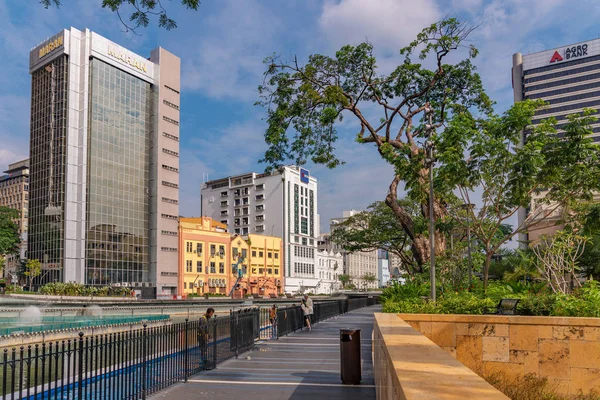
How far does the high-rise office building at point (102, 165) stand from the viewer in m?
79.4

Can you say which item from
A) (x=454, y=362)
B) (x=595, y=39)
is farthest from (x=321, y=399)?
(x=595, y=39)

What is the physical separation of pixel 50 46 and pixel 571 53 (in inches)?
4366

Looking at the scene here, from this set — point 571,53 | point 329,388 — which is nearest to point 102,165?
point 329,388

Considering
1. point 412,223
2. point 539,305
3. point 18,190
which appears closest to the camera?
point 539,305

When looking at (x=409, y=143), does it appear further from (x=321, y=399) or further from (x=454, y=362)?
(x=454, y=362)

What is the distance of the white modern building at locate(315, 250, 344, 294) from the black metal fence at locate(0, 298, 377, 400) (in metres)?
118

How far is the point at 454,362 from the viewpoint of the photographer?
181 inches

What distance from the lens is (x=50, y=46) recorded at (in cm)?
8250

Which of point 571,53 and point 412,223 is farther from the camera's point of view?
point 571,53

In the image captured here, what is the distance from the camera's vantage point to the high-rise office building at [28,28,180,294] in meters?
79.4

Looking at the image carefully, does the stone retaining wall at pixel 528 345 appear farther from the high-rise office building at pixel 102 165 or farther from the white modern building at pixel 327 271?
the white modern building at pixel 327 271

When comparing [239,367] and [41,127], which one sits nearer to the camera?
[239,367]

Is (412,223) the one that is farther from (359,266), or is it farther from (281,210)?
(359,266)

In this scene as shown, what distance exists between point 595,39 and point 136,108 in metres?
102
